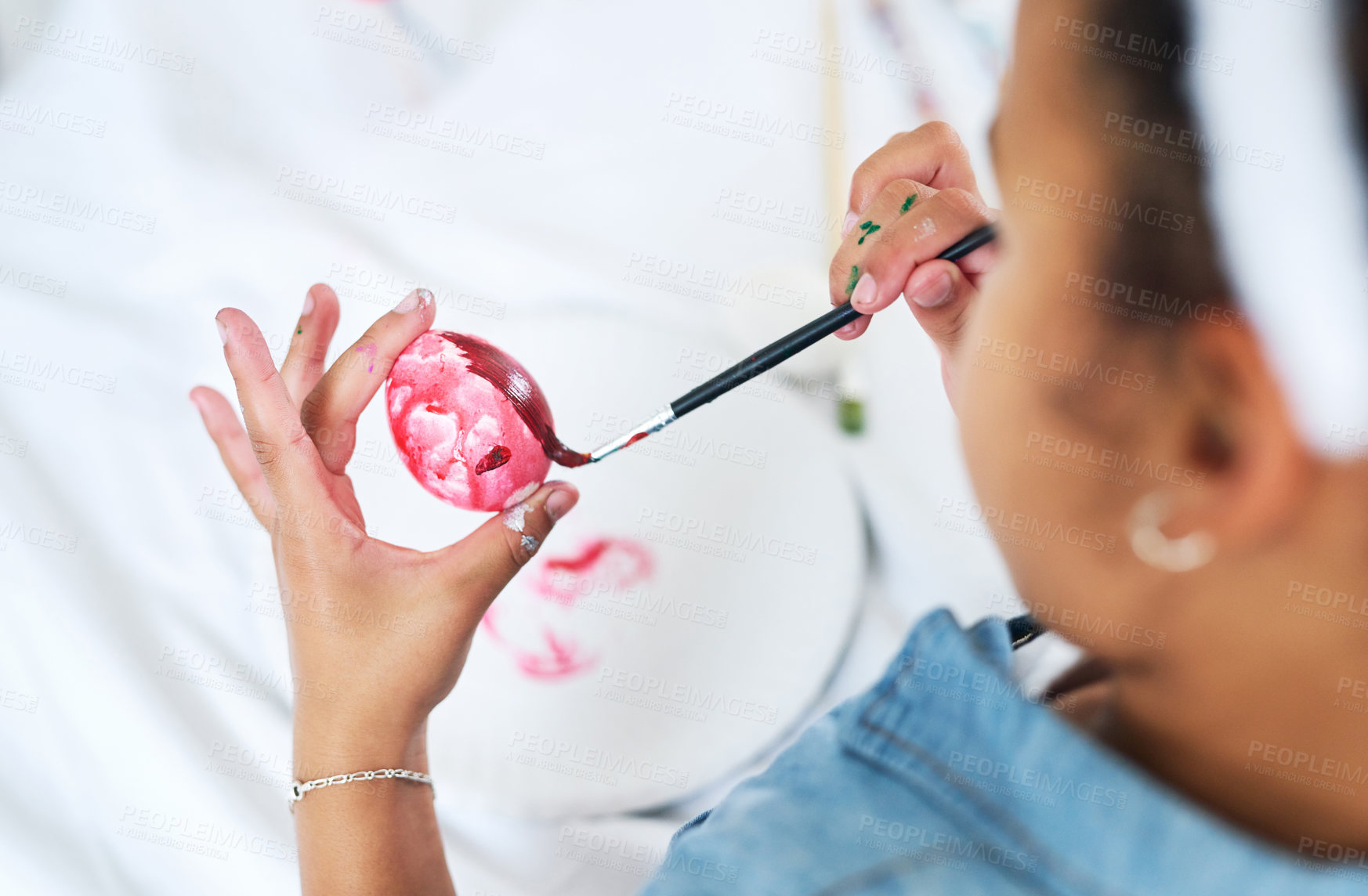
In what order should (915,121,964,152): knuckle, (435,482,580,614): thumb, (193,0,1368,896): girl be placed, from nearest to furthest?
(193,0,1368,896): girl < (435,482,580,614): thumb < (915,121,964,152): knuckle

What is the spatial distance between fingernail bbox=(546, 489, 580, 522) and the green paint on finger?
0.24 metres

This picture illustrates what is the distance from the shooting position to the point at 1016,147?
0.43 meters

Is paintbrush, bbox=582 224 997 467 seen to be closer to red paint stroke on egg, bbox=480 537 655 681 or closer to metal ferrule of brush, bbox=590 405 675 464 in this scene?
metal ferrule of brush, bbox=590 405 675 464

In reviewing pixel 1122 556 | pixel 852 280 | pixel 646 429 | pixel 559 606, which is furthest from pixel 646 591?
pixel 1122 556

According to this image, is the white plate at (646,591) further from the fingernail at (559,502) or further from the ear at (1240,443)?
the ear at (1240,443)

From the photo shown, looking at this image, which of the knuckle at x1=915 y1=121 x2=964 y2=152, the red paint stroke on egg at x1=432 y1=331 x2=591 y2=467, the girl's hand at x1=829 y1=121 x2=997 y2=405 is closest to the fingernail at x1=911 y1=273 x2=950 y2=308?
the girl's hand at x1=829 y1=121 x2=997 y2=405

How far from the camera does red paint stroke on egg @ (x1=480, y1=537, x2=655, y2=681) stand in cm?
91

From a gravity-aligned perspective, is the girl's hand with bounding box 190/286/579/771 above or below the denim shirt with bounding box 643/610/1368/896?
above

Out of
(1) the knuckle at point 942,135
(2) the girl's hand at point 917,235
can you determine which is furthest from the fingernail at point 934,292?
(1) the knuckle at point 942,135

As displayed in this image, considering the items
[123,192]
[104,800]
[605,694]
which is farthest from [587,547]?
[123,192]

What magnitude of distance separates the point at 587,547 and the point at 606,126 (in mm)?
591

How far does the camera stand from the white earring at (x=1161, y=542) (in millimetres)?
396

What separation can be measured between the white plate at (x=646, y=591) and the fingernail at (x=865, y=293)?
14.2 inches

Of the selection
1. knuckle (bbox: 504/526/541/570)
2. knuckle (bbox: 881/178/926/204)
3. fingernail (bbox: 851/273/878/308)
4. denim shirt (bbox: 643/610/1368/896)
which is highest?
knuckle (bbox: 881/178/926/204)
